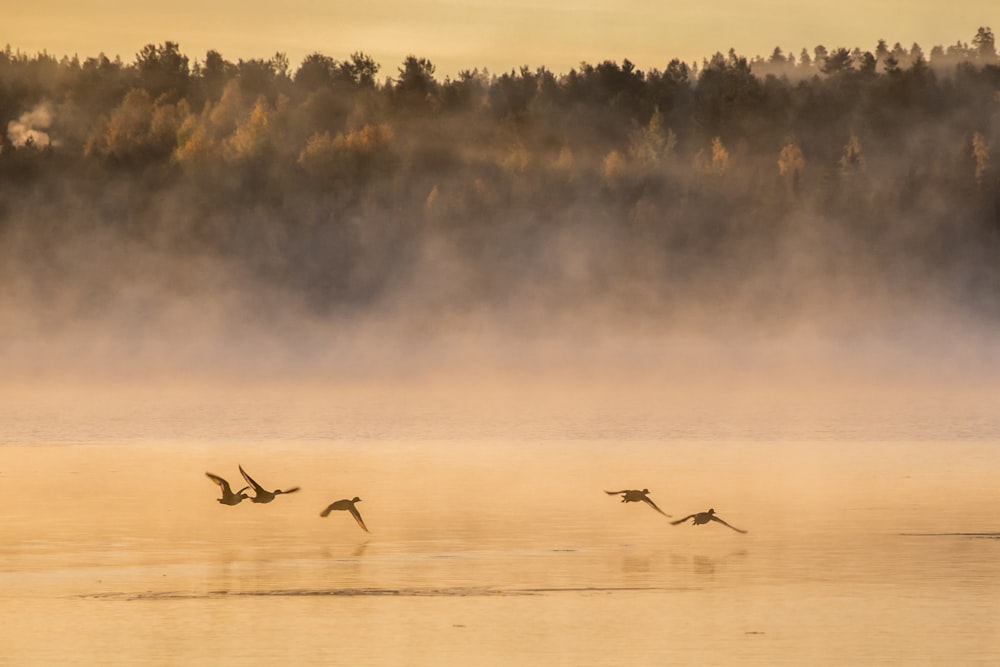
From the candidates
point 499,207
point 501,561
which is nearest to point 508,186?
point 499,207

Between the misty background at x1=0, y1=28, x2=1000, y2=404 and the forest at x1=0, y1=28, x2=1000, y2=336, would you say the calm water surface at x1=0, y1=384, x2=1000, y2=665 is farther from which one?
the forest at x1=0, y1=28, x2=1000, y2=336

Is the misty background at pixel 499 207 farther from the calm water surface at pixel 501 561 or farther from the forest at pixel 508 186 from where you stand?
the calm water surface at pixel 501 561

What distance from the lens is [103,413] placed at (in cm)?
4003

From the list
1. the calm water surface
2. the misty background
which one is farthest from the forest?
the calm water surface

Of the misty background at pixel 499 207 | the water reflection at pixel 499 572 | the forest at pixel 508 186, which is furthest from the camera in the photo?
the forest at pixel 508 186

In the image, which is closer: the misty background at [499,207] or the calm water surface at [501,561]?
the calm water surface at [501,561]

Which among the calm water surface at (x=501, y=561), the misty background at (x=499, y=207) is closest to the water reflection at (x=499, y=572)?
the calm water surface at (x=501, y=561)

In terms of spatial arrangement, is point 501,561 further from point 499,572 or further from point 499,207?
point 499,207

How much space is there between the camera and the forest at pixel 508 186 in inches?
4628

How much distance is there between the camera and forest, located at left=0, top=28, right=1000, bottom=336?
117562mm

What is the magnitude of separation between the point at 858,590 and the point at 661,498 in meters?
7.06

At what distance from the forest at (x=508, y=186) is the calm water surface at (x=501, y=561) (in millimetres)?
81427

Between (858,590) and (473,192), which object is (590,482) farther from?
(473,192)

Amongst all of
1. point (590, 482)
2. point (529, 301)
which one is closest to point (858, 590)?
point (590, 482)
